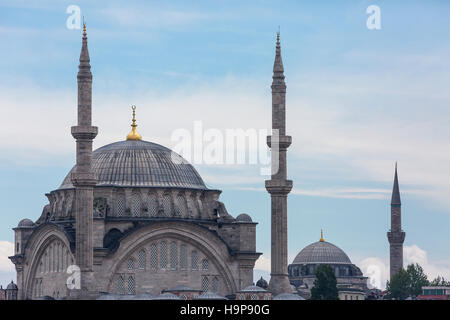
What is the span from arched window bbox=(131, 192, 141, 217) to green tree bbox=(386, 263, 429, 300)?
111 ft

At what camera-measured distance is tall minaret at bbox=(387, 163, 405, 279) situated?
12556 cm

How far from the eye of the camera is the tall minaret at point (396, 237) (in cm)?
12556

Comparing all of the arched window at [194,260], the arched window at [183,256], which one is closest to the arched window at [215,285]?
the arched window at [194,260]

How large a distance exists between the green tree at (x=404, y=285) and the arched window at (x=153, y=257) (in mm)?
33854

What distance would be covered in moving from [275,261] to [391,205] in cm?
4347

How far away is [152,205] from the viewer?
94.6m

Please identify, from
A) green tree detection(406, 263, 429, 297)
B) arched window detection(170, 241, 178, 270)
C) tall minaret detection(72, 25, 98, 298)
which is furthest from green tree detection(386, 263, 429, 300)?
tall minaret detection(72, 25, 98, 298)

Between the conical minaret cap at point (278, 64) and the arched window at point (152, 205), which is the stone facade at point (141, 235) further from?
the conical minaret cap at point (278, 64)

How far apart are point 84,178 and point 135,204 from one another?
916cm

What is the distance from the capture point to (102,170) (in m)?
95.2

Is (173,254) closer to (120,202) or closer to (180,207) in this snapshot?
(180,207)

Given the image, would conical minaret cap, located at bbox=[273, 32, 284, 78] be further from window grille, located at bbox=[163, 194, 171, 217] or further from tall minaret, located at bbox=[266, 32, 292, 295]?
window grille, located at bbox=[163, 194, 171, 217]
